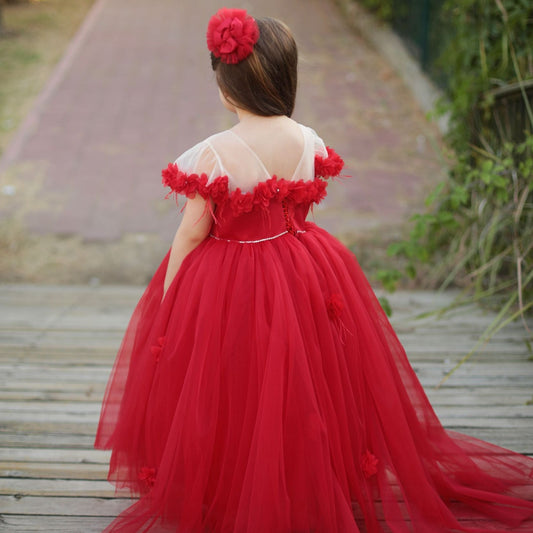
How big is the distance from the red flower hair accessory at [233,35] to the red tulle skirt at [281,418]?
53cm

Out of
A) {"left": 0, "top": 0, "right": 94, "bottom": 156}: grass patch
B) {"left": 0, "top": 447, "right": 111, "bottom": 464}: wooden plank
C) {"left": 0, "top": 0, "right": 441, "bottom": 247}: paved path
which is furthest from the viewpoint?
{"left": 0, "top": 0, "right": 94, "bottom": 156}: grass patch

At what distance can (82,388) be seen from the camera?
272 centimetres

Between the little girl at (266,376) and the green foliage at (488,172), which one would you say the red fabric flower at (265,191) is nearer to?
the little girl at (266,376)

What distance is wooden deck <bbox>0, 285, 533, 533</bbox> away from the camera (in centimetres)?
200

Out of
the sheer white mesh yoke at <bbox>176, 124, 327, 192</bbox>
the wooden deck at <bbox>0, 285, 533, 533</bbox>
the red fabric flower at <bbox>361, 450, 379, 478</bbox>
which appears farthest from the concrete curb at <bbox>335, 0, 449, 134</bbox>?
the red fabric flower at <bbox>361, 450, 379, 478</bbox>

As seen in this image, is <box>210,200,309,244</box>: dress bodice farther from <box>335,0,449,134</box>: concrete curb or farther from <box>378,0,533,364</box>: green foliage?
<box>335,0,449,134</box>: concrete curb

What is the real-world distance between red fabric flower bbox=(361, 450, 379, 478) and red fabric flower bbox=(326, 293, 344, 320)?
40 cm

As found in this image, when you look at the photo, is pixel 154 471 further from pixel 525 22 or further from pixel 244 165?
pixel 525 22

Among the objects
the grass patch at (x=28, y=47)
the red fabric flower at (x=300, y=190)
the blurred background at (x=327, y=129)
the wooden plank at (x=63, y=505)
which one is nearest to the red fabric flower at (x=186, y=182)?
the red fabric flower at (x=300, y=190)

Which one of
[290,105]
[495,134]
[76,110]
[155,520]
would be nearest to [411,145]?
[495,134]

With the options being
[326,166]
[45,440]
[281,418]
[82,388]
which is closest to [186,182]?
[326,166]

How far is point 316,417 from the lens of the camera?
1.68 m

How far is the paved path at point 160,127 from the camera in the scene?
5176 mm

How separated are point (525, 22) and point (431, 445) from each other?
2510 mm
